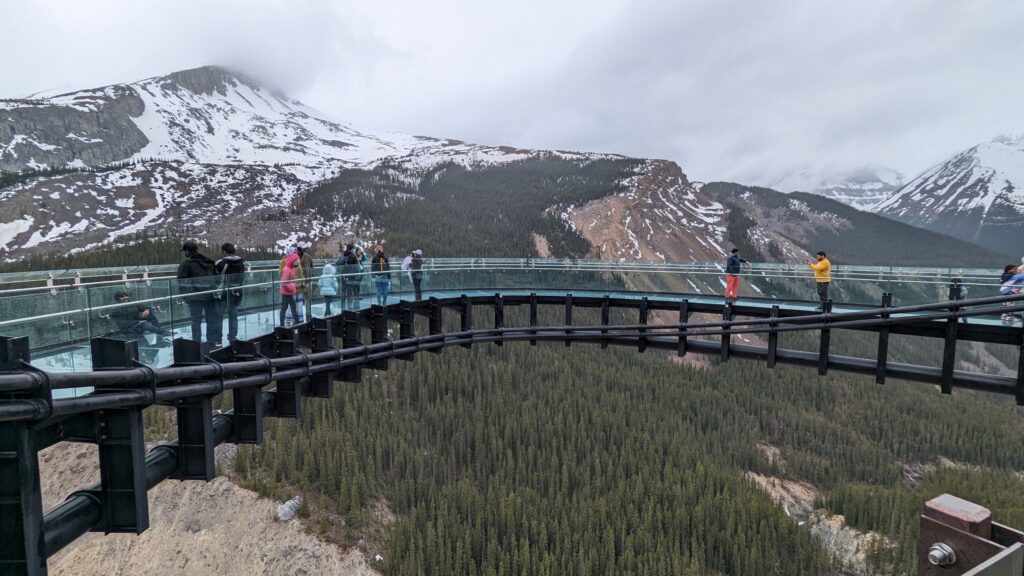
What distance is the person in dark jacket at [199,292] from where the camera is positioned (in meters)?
10.2

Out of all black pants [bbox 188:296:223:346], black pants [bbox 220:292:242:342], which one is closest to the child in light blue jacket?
black pants [bbox 220:292:242:342]

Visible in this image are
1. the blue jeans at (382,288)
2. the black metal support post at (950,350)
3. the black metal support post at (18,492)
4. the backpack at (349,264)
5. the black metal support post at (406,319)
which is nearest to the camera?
the black metal support post at (18,492)

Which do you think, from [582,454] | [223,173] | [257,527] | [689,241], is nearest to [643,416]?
[582,454]

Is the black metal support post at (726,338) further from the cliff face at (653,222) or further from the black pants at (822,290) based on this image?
the cliff face at (653,222)

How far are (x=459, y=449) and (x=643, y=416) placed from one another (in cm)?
3140

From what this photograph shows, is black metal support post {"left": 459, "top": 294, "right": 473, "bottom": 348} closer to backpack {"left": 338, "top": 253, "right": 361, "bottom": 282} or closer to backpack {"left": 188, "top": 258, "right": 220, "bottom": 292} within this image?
backpack {"left": 338, "top": 253, "right": 361, "bottom": 282}

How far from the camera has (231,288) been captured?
448 inches

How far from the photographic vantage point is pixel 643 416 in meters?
80.7

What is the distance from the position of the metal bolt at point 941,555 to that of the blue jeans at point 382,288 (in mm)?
17258

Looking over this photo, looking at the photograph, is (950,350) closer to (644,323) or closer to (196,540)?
(644,323)

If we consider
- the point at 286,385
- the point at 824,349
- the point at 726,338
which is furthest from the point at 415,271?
the point at 824,349

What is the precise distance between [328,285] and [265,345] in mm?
3116

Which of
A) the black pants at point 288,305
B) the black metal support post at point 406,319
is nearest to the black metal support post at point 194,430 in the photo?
the black pants at point 288,305

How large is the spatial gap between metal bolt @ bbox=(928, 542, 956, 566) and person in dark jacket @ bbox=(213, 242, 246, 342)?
11428 millimetres
